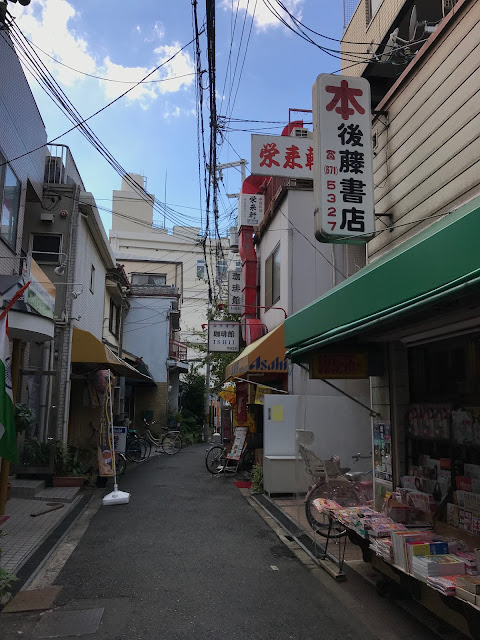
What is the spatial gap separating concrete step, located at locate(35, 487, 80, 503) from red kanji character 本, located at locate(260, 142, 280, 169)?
8.08m

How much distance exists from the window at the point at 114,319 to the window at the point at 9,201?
1119 cm

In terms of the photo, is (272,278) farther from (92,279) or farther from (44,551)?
(44,551)

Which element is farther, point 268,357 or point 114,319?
point 114,319

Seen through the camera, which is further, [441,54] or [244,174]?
[244,174]

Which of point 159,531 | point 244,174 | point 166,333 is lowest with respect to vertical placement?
point 159,531

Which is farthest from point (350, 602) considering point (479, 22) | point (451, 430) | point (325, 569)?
point (479, 22)

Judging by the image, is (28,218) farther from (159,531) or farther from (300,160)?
(159,531)

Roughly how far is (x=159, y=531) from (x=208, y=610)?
320 centimetres

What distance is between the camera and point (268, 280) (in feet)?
49.1

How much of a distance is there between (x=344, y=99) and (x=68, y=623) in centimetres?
652

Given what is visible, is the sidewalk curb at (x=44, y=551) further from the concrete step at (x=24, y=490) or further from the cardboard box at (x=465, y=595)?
the cardboard box at (x=465, y=595)

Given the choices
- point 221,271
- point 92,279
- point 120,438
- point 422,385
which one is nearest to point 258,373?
point 120,438

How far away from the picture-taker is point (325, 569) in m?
6.05

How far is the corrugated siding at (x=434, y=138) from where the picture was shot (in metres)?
5.10
